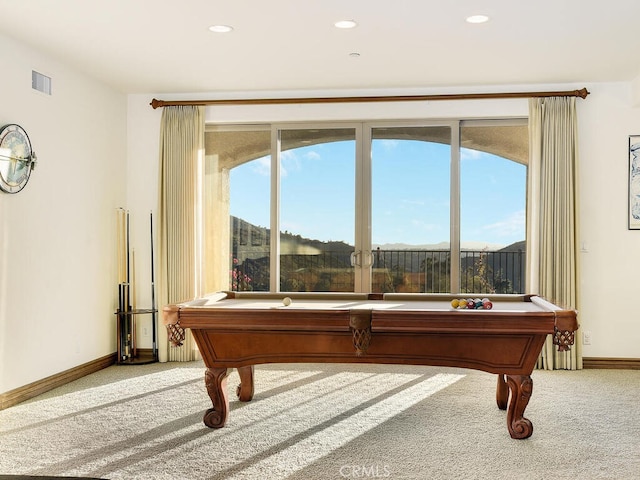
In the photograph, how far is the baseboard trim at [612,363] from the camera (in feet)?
19.5

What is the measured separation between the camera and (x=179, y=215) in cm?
634

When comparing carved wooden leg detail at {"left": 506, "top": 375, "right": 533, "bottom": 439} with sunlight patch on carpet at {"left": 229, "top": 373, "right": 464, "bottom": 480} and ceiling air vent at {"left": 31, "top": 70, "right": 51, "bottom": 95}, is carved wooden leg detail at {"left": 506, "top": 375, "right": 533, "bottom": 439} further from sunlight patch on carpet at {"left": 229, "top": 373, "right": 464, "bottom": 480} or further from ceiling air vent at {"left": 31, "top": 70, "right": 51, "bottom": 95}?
ceiling air vent at {"left": 31, "top": 70, "right": 51, "bottom": 95}

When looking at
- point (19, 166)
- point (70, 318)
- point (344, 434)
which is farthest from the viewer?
point (70, 318)

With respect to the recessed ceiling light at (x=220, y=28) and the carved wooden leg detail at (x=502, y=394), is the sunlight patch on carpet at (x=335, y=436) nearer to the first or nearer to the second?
the carved wooden leg detail at (x=502, y=394)

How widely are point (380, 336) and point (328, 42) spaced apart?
2.25m

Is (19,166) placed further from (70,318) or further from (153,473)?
(153,473)

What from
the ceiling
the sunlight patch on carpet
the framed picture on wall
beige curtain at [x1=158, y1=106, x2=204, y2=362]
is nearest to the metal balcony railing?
beige curtain at [x1=158, y1=106, x2=204, y2=362]

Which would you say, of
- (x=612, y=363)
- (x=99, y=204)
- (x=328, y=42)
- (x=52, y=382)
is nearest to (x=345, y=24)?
(x=328, y=42)

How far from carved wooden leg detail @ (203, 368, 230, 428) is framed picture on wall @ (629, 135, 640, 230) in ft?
13.1

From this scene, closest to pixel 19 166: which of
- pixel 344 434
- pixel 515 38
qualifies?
pixel 344 434

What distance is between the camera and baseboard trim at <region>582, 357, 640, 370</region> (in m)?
5.93

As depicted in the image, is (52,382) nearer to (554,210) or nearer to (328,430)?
(328,430)

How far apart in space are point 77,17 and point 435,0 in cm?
226

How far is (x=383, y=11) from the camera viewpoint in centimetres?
418
